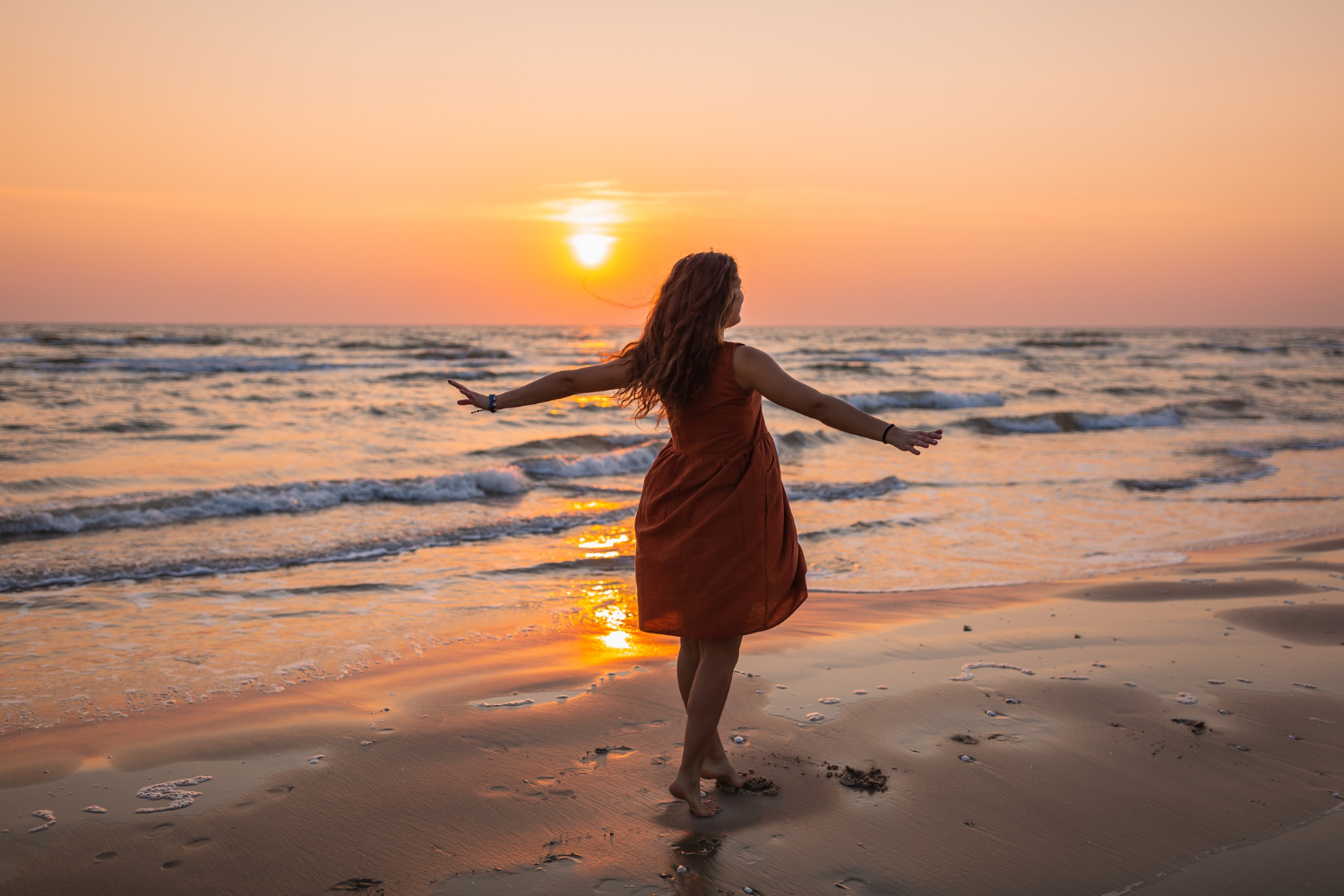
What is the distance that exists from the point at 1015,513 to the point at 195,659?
790cm

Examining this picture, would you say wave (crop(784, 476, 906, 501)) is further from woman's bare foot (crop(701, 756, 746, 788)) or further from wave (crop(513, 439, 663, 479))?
woman's bare foot (crop(701, 756, 746, 788))

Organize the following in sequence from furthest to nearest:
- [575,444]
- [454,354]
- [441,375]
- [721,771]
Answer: [454,354] → [441,375] → [575,444] → [721,771]

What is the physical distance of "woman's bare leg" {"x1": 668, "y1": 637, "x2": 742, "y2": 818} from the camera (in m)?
3.15

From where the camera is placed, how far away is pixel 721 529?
3.07 meters

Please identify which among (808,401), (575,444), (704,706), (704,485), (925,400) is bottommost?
(925,400)

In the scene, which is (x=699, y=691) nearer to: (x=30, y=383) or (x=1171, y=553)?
(x=1171, y=553)

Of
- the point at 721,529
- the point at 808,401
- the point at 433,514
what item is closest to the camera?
the point at 808,401

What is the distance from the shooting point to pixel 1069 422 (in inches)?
787

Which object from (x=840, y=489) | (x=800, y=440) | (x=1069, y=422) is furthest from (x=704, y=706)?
(x=1069, y=422)

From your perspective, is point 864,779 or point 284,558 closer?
point 864,779

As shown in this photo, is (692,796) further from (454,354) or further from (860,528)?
(454,354)

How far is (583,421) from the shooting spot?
1866 centimetres

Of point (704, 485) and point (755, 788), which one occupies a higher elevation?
point (704, 485)

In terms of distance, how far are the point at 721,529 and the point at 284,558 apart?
5.50 m
